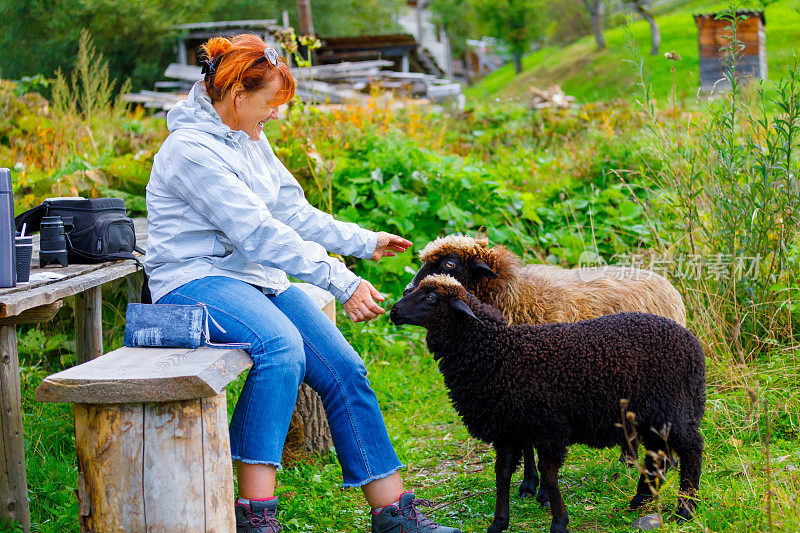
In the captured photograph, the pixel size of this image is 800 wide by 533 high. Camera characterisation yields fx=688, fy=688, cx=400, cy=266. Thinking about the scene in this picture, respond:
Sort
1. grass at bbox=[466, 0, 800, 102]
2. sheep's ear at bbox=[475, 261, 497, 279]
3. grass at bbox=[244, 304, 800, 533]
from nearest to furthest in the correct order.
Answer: grass at bbox=[244, 304, 800, 533] → sheep's ear at bbox=[475, 261, 497, 279] → grass at bbox=[466, 0, 800, 102]

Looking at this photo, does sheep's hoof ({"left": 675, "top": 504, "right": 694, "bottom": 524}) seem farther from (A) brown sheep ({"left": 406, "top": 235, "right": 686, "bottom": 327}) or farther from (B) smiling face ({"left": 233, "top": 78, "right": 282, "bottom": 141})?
(B) smiling face ({"left": 233, "top": 78, "right": 282, "bottom": 141})

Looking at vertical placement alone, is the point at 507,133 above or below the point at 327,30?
below

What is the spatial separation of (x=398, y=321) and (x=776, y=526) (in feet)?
5.70

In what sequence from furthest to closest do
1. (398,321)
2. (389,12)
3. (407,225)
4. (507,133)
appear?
(389,12)
(507,133)
(407,225)
(398,321)

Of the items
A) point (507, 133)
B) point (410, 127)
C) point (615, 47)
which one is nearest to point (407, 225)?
point (410, 127)

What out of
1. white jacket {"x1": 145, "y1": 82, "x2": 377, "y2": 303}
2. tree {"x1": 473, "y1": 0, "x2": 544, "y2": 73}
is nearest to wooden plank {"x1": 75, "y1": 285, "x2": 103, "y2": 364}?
white jacket {"x1": 145, "y1": 82, "x2": 377, "y2": 303}

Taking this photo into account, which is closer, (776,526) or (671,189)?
(776,526)

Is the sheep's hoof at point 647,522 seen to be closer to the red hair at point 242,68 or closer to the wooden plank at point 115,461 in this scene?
the wooden plank at point 115,461

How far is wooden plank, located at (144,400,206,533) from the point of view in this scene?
234cm

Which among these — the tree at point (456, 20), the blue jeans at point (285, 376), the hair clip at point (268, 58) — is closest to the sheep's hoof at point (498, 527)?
the blue jeans at point (285, 376)

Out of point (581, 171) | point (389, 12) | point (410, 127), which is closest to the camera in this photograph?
point (581, 171)

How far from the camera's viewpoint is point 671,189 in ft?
17.2

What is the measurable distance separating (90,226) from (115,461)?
6.25 ft

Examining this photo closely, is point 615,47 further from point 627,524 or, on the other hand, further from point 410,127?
point 627,524
